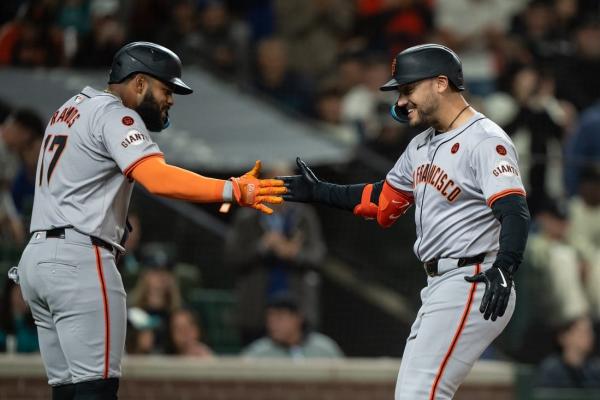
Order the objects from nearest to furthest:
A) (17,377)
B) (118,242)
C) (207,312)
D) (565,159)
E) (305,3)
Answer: (118,242) → (17,377) → (207,312) → (565,159) → (305,3)

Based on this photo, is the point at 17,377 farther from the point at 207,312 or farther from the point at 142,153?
the point at 142,153

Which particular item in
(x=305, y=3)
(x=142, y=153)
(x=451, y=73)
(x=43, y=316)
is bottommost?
(x=43, y=316)

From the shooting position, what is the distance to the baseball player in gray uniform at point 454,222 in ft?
17.2

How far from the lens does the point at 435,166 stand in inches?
219

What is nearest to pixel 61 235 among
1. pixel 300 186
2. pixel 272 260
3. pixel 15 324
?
pixel 300 186

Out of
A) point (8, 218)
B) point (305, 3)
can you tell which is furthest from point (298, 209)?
point (305, 3)

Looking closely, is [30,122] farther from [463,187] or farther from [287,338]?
[463,187]

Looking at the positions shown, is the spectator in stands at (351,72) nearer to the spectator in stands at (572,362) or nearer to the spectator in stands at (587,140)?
the spectator in stands at (587,140)

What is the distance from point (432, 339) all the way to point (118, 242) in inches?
57.0

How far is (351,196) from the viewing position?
20.1 feet

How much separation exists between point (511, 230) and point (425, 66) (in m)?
0.86

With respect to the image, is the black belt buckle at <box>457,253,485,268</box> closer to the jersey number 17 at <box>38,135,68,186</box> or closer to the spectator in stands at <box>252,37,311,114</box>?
the jersey number 17 at <box>38,135,68,186</box>

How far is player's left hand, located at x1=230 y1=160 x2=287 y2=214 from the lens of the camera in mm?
5574

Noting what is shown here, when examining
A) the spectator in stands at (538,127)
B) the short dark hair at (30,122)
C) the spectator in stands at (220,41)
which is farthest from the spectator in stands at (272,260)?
the spectator in stands at (220,41)
